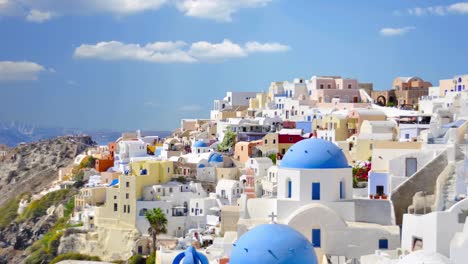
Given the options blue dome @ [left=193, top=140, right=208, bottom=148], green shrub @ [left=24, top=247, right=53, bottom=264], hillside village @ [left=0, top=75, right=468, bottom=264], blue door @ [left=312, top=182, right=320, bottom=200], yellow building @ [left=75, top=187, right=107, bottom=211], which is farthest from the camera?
blue dome @ [left=193, top=140, right=208, bottom=148]

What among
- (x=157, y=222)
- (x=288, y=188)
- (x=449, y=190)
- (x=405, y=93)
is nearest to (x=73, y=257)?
(x=157, y=222)

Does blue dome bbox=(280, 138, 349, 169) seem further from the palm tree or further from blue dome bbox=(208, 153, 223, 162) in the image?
blue dome bbox=(208, 153, 223, 162)

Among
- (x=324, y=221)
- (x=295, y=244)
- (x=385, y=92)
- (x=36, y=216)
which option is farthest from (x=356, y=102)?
(x=295, y=244)

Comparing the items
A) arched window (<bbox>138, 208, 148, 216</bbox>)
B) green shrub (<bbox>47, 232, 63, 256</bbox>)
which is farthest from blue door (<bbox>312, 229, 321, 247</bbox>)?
green shrub (<bbox>47, 232, 63, 256</bbox>)

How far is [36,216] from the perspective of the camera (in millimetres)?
61031

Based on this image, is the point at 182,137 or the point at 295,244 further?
the point at 182,137

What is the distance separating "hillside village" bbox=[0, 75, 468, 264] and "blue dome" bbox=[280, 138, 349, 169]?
4 cm

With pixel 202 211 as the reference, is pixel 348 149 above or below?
above

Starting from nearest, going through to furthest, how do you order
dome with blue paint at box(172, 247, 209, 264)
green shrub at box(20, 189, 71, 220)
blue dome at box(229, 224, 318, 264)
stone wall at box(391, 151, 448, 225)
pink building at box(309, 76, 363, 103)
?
blue dome at box(229, 224, 318, 264)
dome with blue paint at box(172, 247, 209, 264)
stone wall at box(391, 151, 448, 225)
green shrub at box(20, 189, 71, 220)
pink building at box(309, 76, 363, 103)

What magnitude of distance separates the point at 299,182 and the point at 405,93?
41431mm

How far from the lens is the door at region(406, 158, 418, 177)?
30391 millimetres

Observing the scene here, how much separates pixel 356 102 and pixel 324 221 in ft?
126

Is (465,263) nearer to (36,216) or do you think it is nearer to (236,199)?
(236,199)

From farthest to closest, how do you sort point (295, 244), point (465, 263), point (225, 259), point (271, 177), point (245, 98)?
point (245, 98) < point (271, 177) < point (225, 259) < point (295, 244) < point (465, 263)
